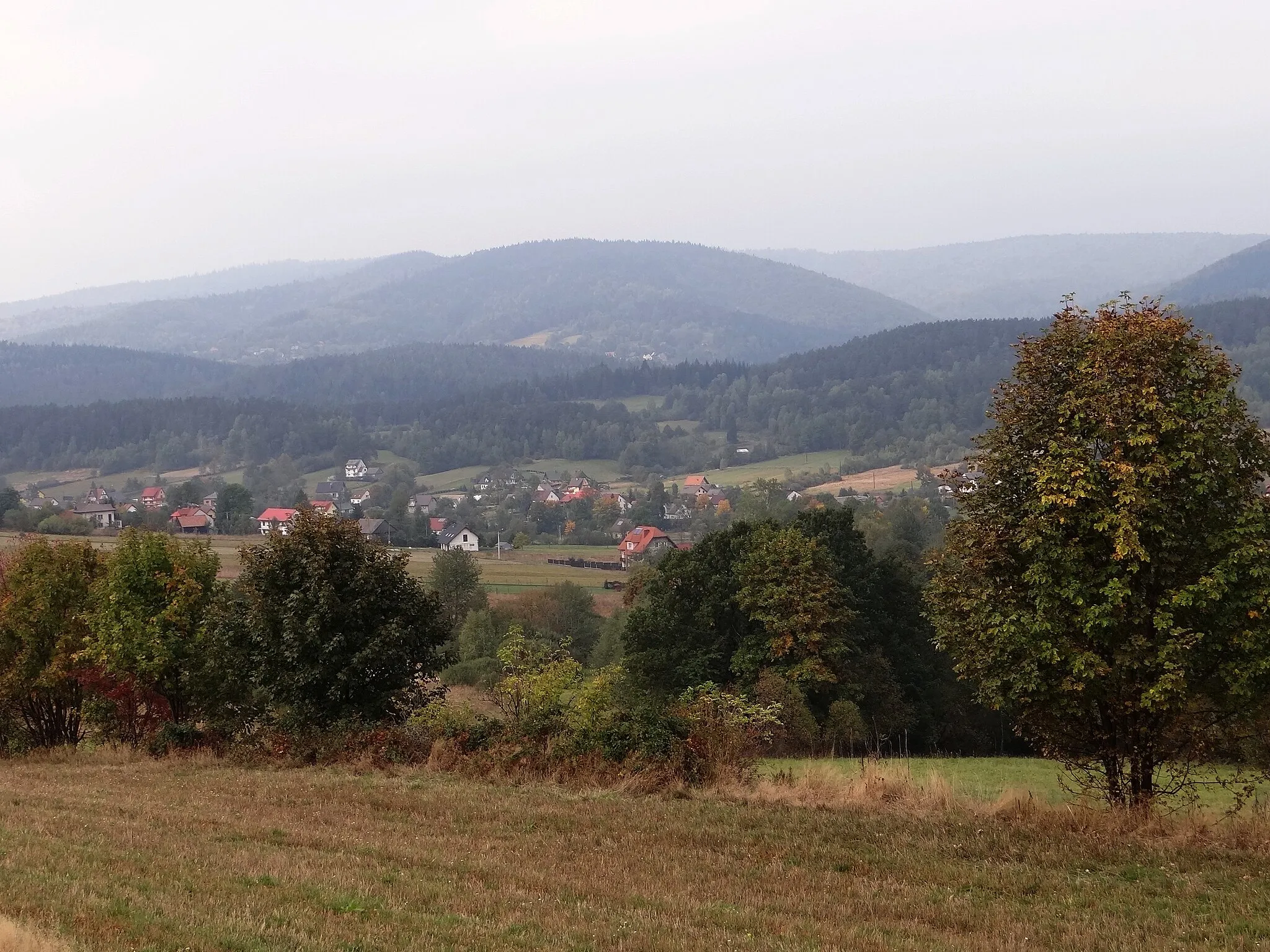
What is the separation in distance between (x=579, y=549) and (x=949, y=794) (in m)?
111

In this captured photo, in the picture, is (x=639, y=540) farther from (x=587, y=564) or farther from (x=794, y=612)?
(x=794, y=612)

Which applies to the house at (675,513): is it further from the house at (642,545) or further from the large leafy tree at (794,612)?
the large leafy tree at (794,612)

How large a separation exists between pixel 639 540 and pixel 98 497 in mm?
112369

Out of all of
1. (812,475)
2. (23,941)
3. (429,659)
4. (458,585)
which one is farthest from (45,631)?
(812,475)

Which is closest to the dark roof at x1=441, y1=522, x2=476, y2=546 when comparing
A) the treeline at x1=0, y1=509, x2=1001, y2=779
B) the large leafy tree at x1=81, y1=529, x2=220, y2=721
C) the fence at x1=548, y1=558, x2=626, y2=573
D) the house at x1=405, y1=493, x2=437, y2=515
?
the house at x1=405, y1=493, x2=437, y2=515

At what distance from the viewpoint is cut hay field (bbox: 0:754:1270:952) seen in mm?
10305

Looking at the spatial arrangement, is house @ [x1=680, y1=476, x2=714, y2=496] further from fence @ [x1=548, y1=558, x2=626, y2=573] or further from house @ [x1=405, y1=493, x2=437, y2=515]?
fence @ [x1=548, y1=558, x2=626, y2=573]

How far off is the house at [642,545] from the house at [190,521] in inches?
2243

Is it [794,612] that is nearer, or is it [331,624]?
[331,624]

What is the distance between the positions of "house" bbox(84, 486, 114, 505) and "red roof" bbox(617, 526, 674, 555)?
319 feet

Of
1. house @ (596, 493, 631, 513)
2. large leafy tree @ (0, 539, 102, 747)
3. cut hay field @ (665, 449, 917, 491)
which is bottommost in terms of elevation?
cut hay field @ (665, 449, 917, 491)

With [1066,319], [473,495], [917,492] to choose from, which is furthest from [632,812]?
[473,495]

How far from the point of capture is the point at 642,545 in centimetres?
11750

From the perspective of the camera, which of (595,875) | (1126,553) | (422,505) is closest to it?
(595,875)
